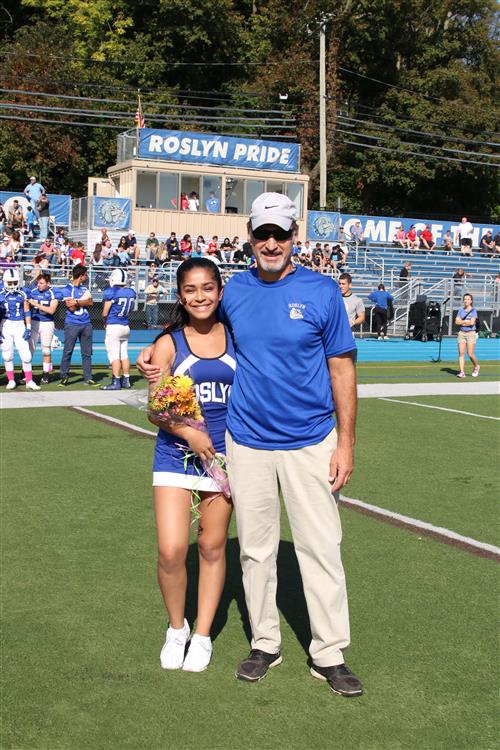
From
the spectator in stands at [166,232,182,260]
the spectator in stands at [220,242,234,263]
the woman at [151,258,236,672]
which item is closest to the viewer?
the woman at [151,258,236,672]

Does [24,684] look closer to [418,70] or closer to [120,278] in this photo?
[120,278]

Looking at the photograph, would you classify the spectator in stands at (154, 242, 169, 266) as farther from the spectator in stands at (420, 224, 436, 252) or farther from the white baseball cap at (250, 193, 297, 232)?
the white baseball cap at (250, 193, 297, 232)

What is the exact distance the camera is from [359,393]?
15.2 metres

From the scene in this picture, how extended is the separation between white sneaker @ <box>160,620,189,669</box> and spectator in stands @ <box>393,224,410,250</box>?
3377cm

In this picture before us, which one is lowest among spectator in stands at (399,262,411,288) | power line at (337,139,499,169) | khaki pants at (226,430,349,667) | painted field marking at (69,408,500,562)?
painted field marking at (69,408,500,562)

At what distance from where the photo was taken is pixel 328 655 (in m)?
4.23

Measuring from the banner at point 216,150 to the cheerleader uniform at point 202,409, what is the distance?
3295cm

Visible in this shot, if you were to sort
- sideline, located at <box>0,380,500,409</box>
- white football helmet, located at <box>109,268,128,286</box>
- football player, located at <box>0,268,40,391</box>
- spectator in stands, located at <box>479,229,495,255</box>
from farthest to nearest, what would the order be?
spectator in stands, located at <box>479,229,495,255</box>, white football helmet, located at <box>109,268,128,286</box>, football player, located at <box>0,268,40,391</box>, sideline, located at <box>0,380,500,409</box>

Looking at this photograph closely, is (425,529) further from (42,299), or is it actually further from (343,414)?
(42,299)

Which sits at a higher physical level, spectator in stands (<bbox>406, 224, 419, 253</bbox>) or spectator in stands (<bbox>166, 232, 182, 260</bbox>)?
spectator in stands (<bbox>406, 224, 419, 253</bbox>)

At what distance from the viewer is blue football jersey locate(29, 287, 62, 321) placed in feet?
53.0

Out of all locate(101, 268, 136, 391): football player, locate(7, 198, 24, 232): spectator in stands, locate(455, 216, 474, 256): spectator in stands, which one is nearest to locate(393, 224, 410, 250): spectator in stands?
locate(455, 216, 474, 256): spectator in stands

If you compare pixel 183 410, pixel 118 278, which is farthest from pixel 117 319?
pixel 183 410

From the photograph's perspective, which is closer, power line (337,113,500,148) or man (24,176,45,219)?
man (24,176,45,219)
